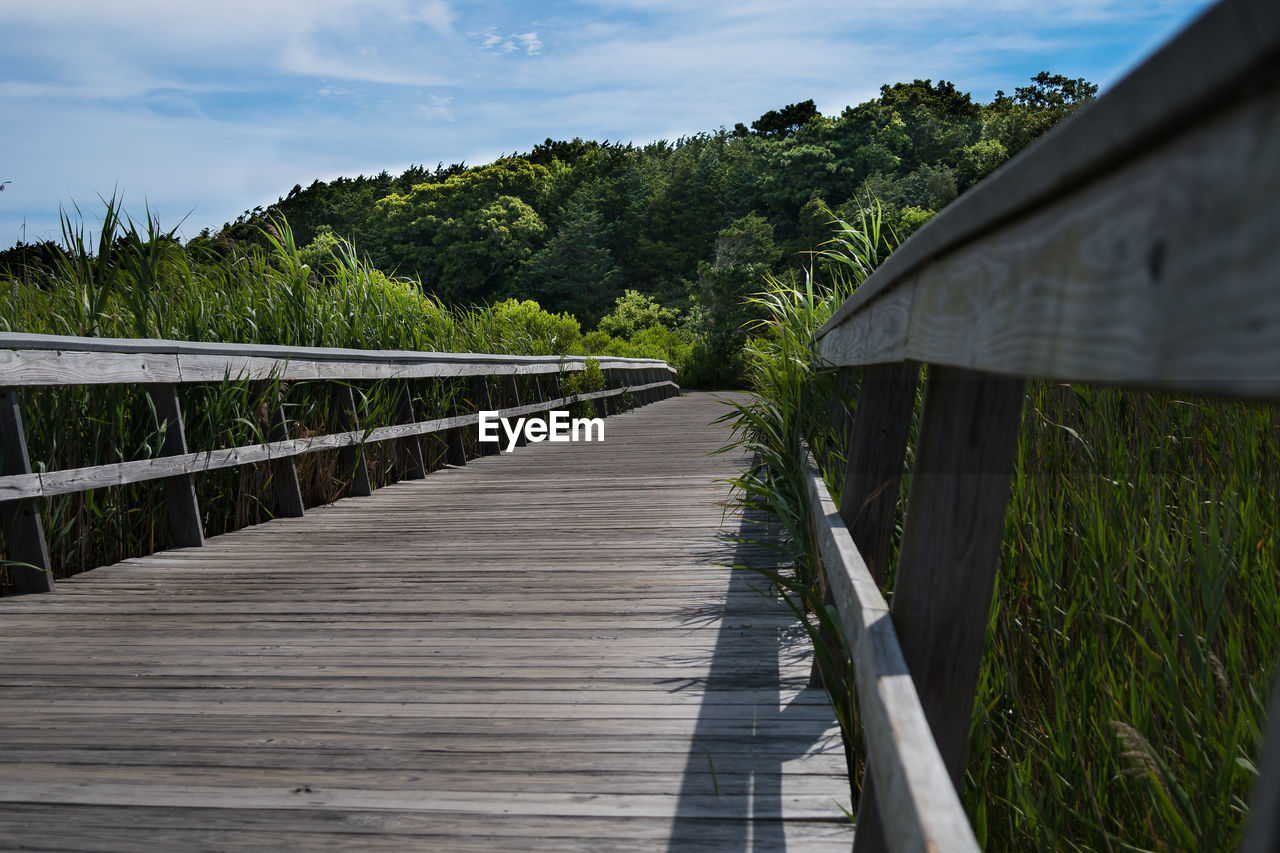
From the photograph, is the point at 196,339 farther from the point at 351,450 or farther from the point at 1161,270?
the point at 1161,270

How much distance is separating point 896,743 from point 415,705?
1.70 m

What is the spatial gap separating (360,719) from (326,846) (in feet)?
2.02

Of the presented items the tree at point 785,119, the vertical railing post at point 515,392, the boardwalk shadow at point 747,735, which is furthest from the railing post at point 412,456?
the tree at point 785,119

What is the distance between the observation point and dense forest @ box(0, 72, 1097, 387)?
53719 millimetres

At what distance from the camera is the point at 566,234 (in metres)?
56.9

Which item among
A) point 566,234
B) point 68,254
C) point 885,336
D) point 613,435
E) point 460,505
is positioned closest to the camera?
point 885,336

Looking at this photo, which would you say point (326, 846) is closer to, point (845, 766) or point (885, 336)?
point (845, 766)

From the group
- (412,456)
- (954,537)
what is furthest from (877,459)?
(412,456)

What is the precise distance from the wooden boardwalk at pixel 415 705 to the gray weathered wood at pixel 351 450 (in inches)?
54.8

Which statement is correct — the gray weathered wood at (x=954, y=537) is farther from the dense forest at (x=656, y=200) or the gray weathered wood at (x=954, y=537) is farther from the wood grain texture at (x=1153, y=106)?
the dense forest at (x=656, y=200)

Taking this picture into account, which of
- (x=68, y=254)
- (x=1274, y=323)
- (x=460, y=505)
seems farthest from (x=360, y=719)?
(x=68, y=254)

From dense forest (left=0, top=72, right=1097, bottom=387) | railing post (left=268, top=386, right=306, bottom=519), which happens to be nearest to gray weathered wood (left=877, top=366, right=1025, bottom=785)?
railing post (left=268, top=386, right=306, bottom=519)

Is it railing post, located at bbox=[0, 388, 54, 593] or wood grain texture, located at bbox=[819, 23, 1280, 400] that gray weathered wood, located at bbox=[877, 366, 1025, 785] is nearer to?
wood grain texture, located at bbox=[819, 23, 1280, 400]

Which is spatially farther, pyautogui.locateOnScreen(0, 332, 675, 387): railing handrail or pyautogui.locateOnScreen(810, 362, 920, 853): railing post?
pyautogui.locateOnScreen(0, 332, 675, 387): railing handrail
